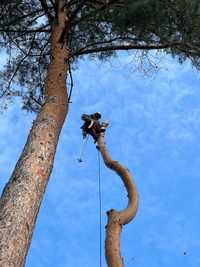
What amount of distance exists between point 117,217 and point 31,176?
80 centimetres

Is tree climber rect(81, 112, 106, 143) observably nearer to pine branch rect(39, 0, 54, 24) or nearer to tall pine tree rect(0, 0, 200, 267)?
tall pine tree rect(0, 0, 200, 267)

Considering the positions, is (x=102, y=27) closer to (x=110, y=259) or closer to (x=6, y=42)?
(x=6, y=42)

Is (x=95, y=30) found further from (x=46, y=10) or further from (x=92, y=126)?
(x=92, y=126)

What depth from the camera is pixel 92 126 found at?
5.07 meters

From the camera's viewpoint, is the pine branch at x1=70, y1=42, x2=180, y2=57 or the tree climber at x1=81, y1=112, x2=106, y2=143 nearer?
the tree climber at x1=81, y1=112, x2=106, y2=143

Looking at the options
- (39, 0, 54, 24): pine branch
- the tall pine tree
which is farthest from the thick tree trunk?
(39, 0, 54, 24): pine branch

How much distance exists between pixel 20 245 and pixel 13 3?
4458 millimetres

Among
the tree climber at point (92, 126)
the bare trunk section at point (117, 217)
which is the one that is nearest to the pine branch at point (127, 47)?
the tree climber at point (92, 126)

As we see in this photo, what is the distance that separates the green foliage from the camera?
6.09 metres

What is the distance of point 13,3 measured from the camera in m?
7.24

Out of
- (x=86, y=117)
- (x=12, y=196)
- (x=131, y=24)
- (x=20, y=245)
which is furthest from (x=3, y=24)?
(x=20, y=245)

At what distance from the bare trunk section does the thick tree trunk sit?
551 mm

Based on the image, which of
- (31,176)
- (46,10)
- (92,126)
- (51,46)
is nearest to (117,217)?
(31,176)

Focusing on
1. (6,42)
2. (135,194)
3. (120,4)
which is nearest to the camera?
(135,194)
